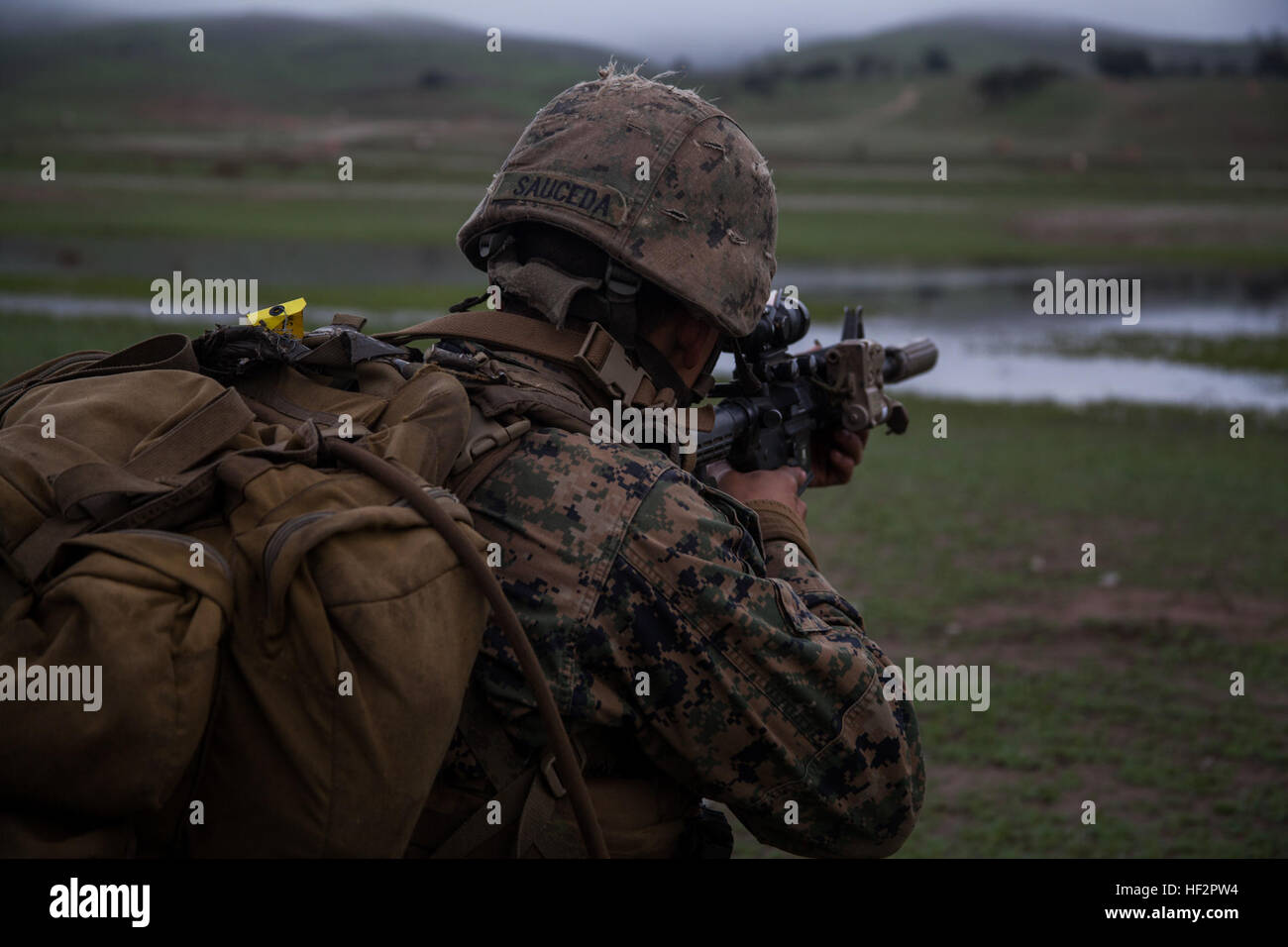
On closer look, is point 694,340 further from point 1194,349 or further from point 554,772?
point 1194,349

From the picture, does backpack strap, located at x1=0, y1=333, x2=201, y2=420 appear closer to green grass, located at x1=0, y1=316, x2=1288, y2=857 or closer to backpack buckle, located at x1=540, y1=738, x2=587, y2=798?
backpack buckle, located at x1=540, y1=738, x2=587, y2=798

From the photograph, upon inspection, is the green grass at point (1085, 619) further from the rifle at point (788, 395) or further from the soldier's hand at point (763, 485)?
the soldier's hand at point (763, 485)

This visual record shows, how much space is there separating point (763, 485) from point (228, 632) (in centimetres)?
154

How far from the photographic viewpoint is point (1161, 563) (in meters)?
→ 8.62

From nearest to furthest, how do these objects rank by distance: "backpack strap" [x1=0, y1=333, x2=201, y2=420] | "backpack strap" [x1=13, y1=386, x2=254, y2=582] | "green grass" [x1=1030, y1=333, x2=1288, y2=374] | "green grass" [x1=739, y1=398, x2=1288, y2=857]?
1. "backpack strap" [x1=13, y1=386, x2=254, y2=582]
2. "backpack strap" [x1=0, y1=333, x2=201, y2=420]
3. "green grass" [x1=739, y1=398, x2=1288, y2=857]
4. "green grass" [x1=1030, y1=333, x2=1288, y2=374]

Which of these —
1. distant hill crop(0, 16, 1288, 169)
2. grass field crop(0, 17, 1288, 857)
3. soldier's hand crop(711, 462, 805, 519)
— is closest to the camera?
soldier's hand crop(711, 462, 805, 519)

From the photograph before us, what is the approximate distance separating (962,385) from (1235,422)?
4540mm

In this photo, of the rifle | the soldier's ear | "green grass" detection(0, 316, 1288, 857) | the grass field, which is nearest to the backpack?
the soldier's ear

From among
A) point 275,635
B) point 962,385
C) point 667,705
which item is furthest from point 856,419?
point 962,385

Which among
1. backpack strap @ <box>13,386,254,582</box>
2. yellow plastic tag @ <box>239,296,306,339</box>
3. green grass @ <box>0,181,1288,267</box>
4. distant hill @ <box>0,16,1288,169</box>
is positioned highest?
distant hill @ <box>0,16,1288,169</box>

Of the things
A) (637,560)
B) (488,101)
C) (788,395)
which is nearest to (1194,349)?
(788,395)

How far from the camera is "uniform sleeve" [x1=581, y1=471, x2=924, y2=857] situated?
2154 mm

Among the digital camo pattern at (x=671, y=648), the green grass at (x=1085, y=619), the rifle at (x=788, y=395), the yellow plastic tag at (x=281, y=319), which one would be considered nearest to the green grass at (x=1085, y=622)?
the green grass at (x=1085, y=619)
